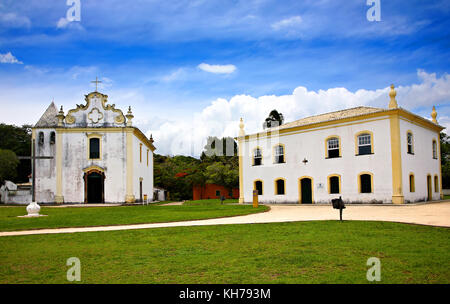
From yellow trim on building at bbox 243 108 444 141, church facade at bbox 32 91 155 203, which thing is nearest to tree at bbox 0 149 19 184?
church facade at bbox 32 91 155 203

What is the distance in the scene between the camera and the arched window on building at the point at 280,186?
94.1ft

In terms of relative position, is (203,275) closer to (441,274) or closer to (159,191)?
(441,274)

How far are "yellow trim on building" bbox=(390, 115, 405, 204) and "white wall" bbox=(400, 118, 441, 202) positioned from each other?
64 centimetres

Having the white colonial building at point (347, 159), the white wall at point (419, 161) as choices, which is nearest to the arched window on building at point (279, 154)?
the white colonial building at point (347, 159)

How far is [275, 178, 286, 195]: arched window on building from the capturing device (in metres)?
28.7

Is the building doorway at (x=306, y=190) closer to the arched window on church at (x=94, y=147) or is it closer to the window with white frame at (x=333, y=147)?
the window with white frame at (x=333, y=147)

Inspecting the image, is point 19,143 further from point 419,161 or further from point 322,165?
point 419,161

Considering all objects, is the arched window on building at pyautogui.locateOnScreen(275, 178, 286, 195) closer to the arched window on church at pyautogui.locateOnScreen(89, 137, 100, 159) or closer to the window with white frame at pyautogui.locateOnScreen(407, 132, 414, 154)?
the window with white frame at pyautogui.locateOnScreen(407, 132, 414, 154)

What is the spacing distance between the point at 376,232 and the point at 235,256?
4721 mm

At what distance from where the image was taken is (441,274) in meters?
5.53

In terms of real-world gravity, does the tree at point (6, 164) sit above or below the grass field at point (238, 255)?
above

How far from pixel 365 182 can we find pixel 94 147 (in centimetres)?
2270
